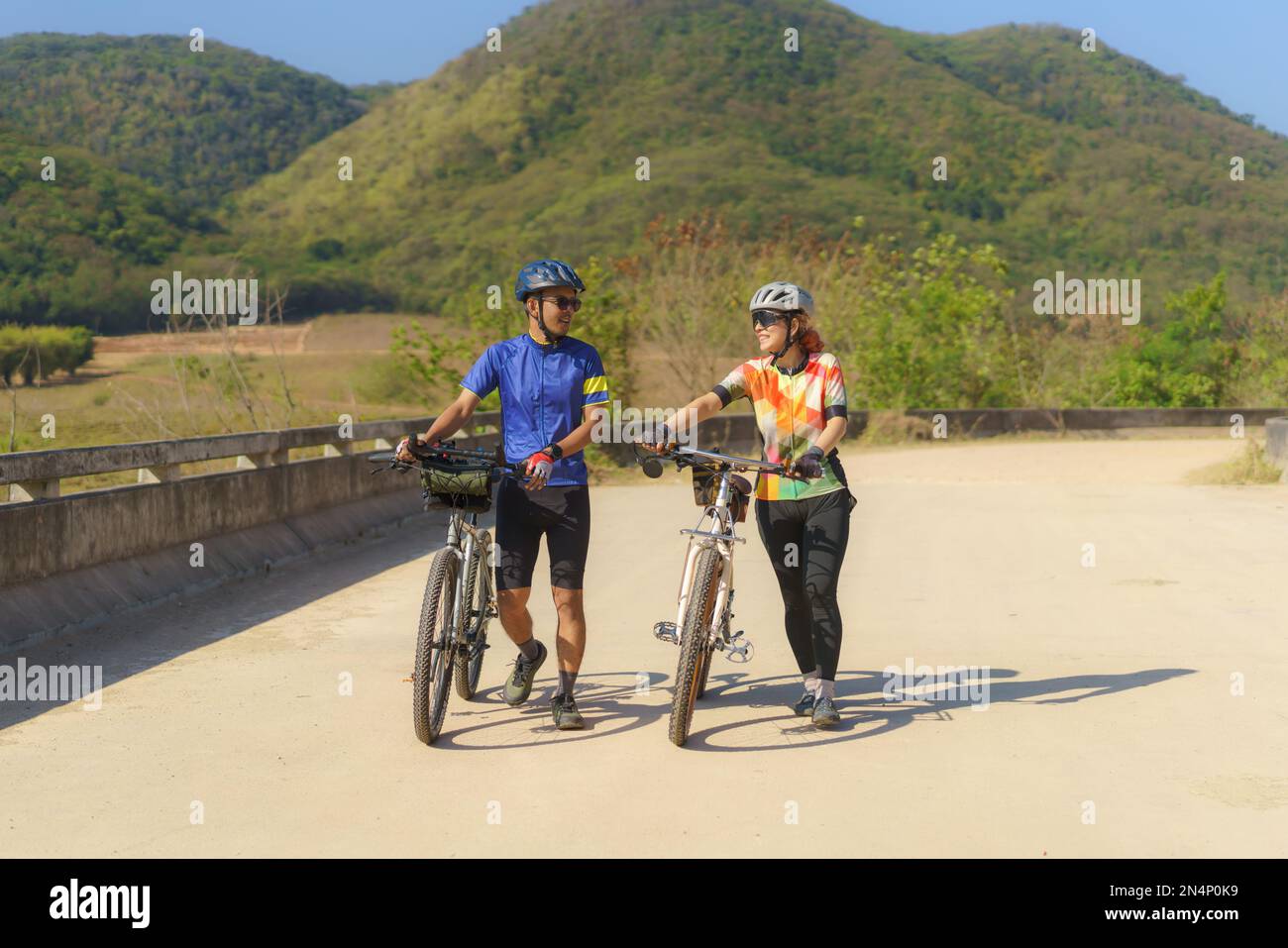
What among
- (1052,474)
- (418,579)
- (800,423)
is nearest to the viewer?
(800,423)

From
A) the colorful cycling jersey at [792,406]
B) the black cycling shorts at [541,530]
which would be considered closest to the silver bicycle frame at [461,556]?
the black cycling shorts at [541,530]

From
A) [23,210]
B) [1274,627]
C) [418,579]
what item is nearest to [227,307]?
[418,579]

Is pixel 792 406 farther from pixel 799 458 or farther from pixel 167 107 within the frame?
pixel 167 107

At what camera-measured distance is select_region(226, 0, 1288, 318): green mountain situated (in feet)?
334

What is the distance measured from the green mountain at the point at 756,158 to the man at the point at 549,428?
75957mm

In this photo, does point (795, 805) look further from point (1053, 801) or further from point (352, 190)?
point (352, 190)

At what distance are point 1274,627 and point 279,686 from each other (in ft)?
19.8

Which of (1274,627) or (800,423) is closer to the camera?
(800,423)

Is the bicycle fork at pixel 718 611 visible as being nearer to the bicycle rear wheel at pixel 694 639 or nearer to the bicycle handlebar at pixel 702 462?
the bicycle rear wheel at pixel 694 639

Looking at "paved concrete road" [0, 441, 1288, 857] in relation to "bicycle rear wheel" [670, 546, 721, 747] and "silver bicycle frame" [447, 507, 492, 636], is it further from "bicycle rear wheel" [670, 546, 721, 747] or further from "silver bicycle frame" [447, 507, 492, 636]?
"silver bicycle frame" [447, 507, 492, 636]

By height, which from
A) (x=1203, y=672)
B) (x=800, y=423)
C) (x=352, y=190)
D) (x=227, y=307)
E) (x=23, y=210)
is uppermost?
(x=352, y=190)

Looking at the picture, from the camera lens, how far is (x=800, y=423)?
23.2 feet

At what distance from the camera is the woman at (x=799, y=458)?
6.97m

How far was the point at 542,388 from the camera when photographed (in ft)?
22.7
